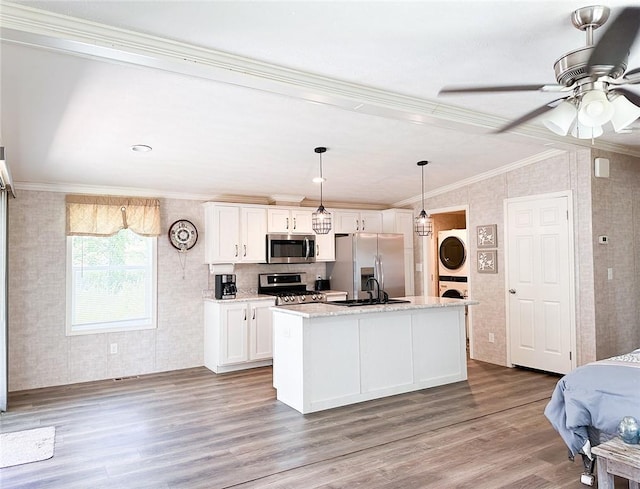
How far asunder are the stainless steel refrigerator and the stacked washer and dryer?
2.87ft

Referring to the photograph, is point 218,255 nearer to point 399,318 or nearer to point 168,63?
point 399,318

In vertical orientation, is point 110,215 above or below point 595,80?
below

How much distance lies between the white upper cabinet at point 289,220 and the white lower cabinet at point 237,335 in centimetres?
101

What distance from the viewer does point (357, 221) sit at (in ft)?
22.7

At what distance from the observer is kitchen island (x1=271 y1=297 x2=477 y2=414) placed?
159 inches

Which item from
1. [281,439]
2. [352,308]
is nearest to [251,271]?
[352,308]

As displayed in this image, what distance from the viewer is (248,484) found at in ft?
8.99

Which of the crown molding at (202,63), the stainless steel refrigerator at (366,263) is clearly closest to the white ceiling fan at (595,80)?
the crown molding at (202,63)

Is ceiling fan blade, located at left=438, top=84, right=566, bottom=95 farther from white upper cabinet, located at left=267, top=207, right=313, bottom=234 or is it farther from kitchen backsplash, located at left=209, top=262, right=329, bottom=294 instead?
kitchen backsplash, located at left=209, top=262, right=329, bottom=294

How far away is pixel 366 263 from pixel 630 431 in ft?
14.4

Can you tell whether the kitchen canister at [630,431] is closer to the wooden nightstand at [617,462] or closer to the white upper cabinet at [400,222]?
the wooden nightstand at [617,462]

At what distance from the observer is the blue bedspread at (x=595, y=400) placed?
8.20 feet

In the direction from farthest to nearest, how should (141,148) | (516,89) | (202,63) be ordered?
(141,148) → (202,63) → (516,89)

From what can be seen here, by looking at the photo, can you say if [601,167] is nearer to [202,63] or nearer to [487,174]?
[487,174]
